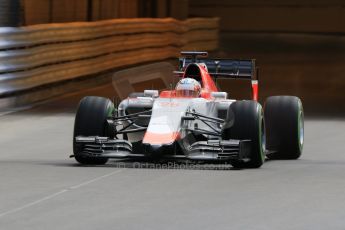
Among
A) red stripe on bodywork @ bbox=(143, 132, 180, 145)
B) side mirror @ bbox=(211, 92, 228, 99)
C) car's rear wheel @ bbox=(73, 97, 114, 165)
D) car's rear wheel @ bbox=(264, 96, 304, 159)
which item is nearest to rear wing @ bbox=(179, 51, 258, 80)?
car's rear wheel @ bbox=(264, 96, 304, 159)

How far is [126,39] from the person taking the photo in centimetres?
2980

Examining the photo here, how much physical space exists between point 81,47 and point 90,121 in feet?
41.3

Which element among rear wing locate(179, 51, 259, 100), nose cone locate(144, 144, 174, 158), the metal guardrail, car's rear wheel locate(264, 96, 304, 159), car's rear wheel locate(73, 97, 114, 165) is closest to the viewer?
nose cone locate(144, 144, 174, 158)

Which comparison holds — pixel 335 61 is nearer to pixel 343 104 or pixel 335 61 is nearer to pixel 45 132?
pixel 343 104

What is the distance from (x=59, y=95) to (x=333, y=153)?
9.46 m

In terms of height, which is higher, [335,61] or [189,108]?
[189,108]

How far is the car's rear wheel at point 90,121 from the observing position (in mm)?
12586

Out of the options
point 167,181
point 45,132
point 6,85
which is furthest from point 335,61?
point 167,181

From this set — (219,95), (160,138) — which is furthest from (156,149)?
(219,95)

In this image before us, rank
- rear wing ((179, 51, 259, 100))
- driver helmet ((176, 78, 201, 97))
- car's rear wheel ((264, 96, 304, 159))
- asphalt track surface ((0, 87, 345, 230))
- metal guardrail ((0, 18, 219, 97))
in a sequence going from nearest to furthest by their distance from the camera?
asphalt track surface ((0, 87, 345, 230)) → driver helmet ((176, 78, 201, 97)) → car's rear wheel ((264, 96, 304, 159)) → rear wing ((179, 51, 259, 100)) → metal guardrail ((0, 18, 219, 97))

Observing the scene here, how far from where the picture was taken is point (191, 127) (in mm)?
12531

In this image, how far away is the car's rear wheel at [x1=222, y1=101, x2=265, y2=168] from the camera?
12141 millimetres

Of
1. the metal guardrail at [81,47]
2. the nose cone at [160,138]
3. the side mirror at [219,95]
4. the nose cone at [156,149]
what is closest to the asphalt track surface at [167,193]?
the nose cone at [156,149]

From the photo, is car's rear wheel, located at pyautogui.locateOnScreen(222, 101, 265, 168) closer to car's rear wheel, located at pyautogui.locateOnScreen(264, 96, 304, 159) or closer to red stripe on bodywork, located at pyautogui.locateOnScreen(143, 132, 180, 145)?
red stripe on bodywork, located at pyautogui.locateOnScreen(143, 132, 180, 145)
